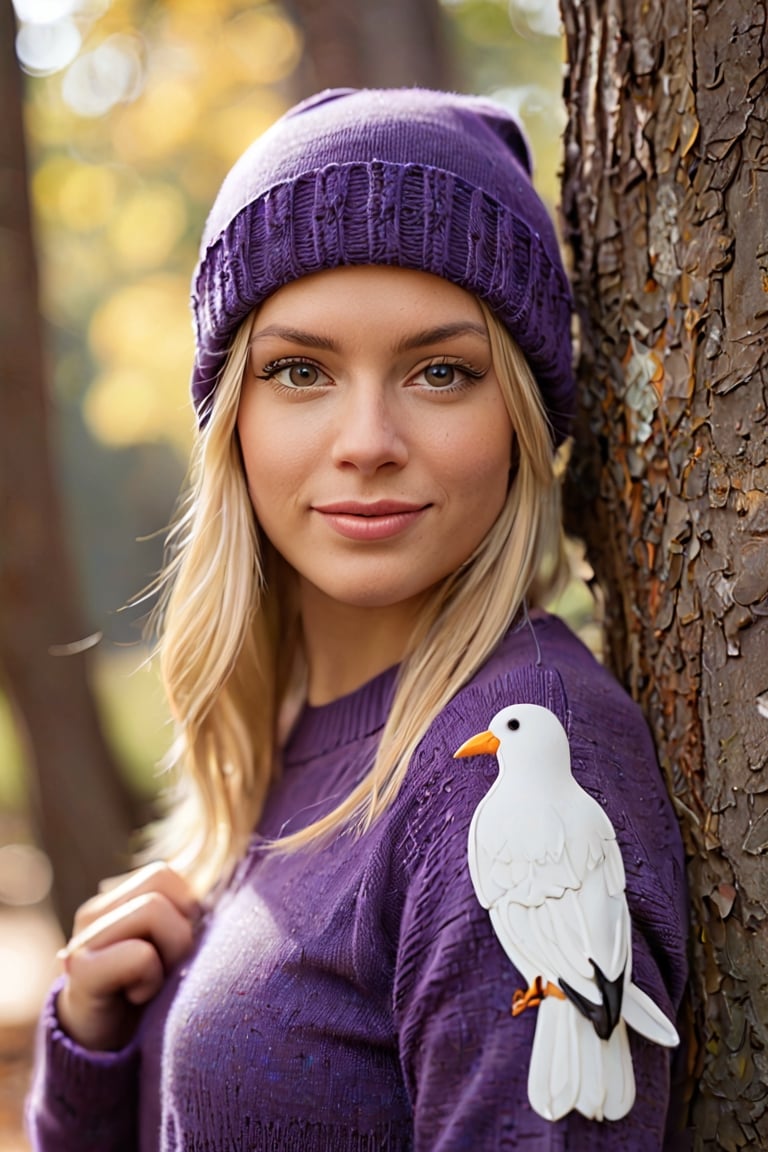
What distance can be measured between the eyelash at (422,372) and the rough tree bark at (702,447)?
0.95 feet

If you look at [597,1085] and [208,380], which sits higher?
[208,380]

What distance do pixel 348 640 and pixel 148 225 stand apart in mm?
4169

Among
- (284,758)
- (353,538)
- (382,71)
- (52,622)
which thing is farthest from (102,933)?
(382,71)

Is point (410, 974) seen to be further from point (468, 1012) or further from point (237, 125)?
point (237, 125)

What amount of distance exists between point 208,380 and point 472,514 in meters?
0.54

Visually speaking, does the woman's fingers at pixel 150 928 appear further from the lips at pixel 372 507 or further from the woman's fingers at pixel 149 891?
the lips at pixel 372 507

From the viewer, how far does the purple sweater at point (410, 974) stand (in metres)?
1.29

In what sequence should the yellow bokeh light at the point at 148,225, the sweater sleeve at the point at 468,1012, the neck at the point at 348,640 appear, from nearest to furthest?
the sweater sleeve at the point at 468,1012, the neck at the point at 348,640, the yellow bokeh light at the point at 148,225

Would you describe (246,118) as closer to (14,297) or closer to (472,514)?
(14,297)

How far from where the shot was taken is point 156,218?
5.61 m

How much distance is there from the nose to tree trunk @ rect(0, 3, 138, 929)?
2.11 metres

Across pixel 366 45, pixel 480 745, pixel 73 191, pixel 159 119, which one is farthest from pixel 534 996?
pixel 159 119

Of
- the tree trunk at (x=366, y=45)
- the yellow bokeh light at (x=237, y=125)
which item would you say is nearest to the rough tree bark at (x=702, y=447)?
the tree trunk at (x=366, y=45)

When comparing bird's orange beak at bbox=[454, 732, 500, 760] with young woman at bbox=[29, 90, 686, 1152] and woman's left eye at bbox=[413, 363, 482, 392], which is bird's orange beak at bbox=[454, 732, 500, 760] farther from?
woman's left eye at bbox=[413, 363, 482, 392]
